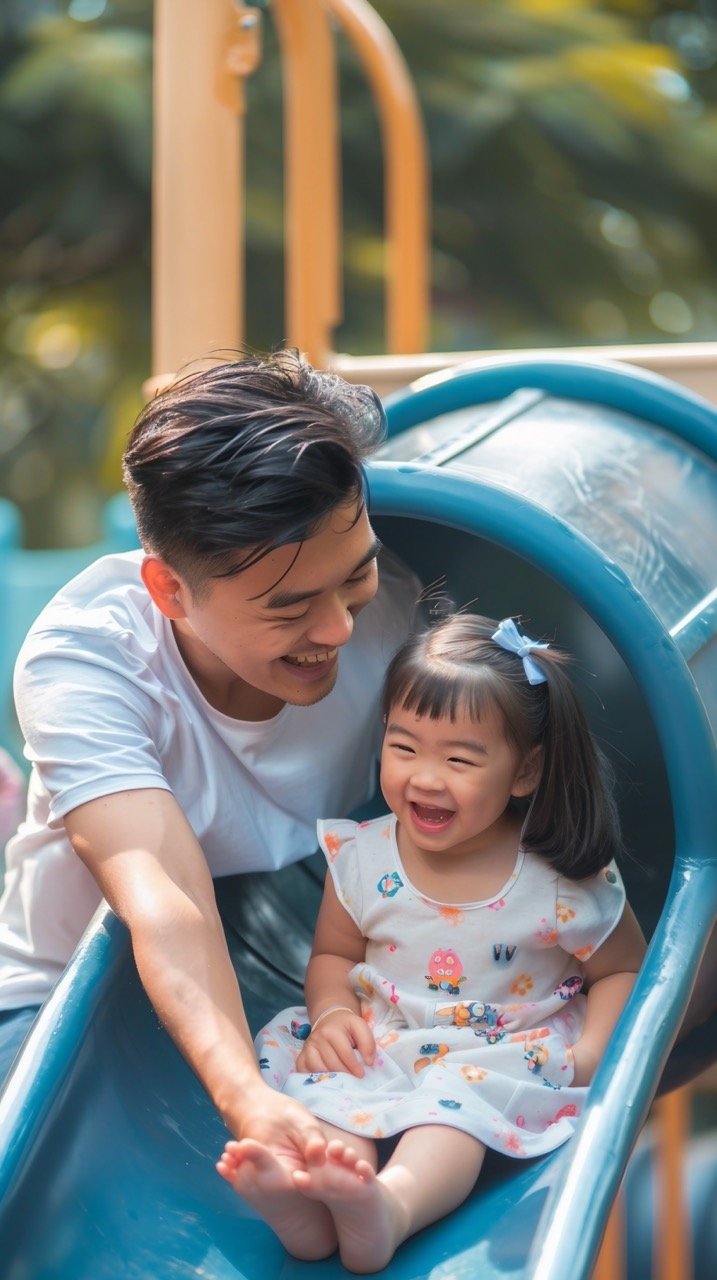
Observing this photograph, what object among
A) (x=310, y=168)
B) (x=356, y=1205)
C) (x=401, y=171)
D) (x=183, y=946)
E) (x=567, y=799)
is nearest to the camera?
(x=356, y=1205)

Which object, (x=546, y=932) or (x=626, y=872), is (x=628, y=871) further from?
(x=546, y=932)

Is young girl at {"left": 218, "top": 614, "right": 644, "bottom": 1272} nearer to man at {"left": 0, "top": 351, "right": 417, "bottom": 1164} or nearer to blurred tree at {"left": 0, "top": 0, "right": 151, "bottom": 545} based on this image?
man at {"left": 0, "top": 351, "right": 417, "bottom": 1164}

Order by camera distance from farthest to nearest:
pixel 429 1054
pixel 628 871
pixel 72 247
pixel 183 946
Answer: pixel 72 247 < pixel 628 871 < pixel 429 1054 < pixel 183 946

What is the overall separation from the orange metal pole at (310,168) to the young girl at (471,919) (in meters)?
1.42

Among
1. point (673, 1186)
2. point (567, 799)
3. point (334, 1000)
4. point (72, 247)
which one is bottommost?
point (673, 1186)

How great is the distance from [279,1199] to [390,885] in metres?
0.45

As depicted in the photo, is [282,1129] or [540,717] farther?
[540,717]

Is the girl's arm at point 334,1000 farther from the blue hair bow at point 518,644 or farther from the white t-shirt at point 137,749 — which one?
the blue hair bow at point 518,644

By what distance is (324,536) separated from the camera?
1.47m

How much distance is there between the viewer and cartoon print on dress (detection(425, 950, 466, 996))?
158cm


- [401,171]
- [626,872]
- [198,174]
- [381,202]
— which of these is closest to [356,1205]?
[626,872]

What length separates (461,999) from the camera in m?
1.57

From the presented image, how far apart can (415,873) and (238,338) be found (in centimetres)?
141

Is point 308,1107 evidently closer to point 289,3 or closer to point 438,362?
point 438,362
